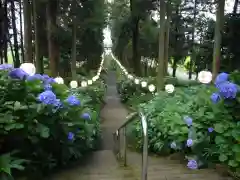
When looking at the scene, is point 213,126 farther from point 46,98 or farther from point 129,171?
point 46,98

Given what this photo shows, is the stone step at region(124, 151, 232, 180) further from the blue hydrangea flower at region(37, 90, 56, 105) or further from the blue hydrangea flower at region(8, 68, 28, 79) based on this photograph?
the blue hydrangea flower at region(8, 68, 28, 79)

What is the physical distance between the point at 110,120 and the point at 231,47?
6.43 m

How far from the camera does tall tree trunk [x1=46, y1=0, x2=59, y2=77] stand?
9883 mm

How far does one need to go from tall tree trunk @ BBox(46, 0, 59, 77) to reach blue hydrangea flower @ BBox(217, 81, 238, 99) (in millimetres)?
8211

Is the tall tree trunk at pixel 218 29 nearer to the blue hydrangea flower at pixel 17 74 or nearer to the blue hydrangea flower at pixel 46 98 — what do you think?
the blue hydrangea flower at pixel 46 98

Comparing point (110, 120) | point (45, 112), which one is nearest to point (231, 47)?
point (110, 120)

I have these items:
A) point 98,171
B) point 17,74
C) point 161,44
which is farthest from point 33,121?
point 161,44

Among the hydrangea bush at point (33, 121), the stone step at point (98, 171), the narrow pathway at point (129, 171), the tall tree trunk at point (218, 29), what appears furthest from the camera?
the tall tree trunk at point (218, 29)

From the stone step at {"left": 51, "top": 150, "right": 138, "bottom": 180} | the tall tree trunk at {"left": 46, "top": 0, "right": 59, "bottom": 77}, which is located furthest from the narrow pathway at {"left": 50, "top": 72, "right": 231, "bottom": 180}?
the tall tree trunk at {"left": 46, "top": 0, "right": 59, "bottom": 77}

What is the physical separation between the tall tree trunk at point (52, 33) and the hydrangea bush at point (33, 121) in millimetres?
7206

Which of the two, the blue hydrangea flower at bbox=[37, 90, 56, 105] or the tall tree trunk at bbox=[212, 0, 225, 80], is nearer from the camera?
the blue hydrangea flower at bbox=[37, 90, 56, 105]

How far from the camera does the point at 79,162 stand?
3836 millimetres

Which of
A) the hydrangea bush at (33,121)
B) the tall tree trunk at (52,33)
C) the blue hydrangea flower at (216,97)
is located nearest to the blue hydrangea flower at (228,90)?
the blue hydrangea flower at (216,97)

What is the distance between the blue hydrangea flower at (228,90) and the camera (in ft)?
8.80
